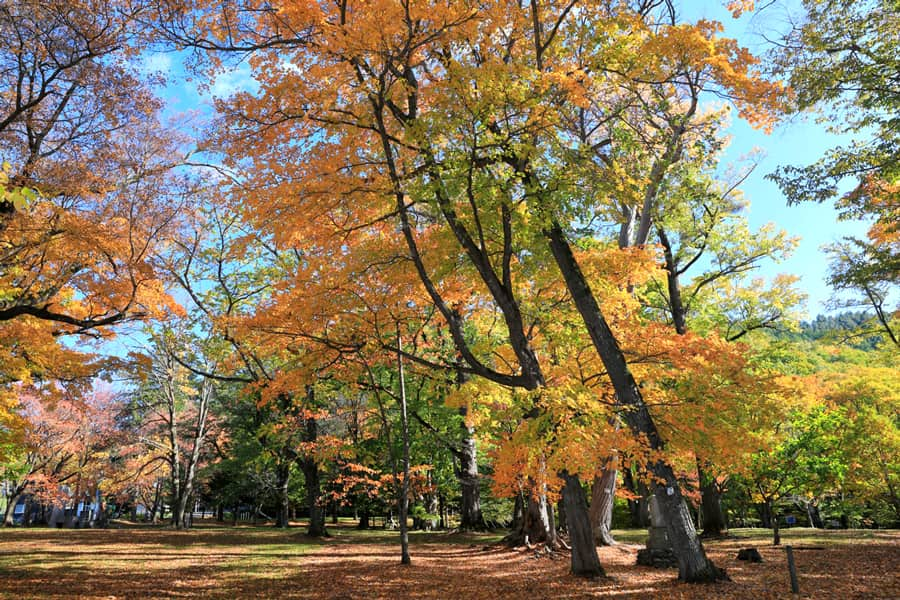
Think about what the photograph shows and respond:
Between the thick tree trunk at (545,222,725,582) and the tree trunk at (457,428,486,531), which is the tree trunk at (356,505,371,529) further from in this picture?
the thick tree trunk at (545,222,725,582)

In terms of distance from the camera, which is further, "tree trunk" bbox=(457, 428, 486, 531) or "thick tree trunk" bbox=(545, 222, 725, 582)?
"tree trunk" bbox=(457, 428, 486, 531)

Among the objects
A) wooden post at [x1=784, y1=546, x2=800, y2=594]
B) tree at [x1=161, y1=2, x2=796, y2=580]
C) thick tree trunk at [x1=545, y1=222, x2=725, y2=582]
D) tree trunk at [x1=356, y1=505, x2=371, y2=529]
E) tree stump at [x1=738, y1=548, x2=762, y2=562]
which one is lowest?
tree trunk at [x1=356, y1=505, x2=371, y2=529]

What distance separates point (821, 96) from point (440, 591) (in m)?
11.2

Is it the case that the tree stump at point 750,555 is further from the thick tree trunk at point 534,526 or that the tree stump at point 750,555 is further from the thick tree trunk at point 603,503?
the thick tree trunk at point 534,526

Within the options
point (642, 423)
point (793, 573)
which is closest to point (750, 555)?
point (793, 573)

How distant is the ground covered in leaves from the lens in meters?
7.86

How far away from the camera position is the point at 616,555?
12.5 meters

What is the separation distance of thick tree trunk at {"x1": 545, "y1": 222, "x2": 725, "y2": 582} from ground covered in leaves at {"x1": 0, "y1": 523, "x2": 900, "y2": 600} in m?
0.38

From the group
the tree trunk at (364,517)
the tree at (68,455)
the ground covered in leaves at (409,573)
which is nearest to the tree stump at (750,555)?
the ground covered in leaves at (409,573)

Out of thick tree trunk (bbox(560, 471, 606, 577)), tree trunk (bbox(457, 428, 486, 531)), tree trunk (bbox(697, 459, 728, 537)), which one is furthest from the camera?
tree trunk (bbox(457, 428, 486, 531))

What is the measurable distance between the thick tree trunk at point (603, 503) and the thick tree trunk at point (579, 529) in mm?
3681

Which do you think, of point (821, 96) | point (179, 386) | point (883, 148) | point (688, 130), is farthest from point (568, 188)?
point (179, 386)

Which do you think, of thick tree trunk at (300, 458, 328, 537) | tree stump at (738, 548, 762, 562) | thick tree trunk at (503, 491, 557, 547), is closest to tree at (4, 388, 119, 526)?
thick tree trunk at (300, 458, 328, 537)

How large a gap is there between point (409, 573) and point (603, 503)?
17.8 ft
